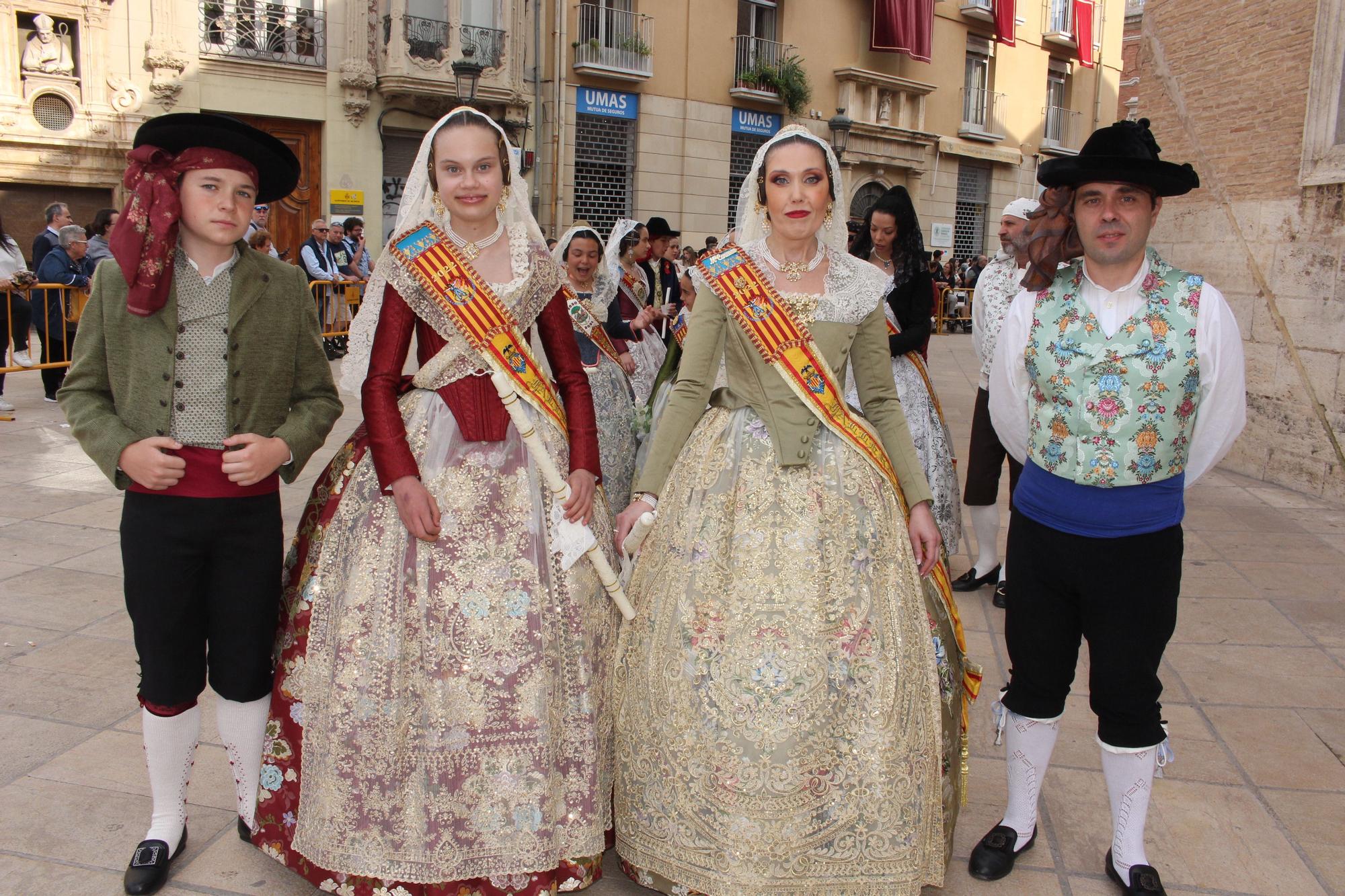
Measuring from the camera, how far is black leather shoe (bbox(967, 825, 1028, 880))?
2785mm

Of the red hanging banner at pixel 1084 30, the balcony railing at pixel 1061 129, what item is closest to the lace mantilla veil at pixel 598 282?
the balcony railing at pixel 1061 129

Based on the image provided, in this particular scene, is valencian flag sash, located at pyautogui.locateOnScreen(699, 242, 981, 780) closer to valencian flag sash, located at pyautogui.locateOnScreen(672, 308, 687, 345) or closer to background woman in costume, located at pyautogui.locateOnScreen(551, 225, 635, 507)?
valencian flag sash, located at pyautogui.locateOnScreen(672, 308, 687, 345)

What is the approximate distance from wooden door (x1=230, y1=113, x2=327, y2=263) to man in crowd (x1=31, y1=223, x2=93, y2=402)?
291 inches

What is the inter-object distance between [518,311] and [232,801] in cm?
170

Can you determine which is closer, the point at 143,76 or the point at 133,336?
the point at 133,336

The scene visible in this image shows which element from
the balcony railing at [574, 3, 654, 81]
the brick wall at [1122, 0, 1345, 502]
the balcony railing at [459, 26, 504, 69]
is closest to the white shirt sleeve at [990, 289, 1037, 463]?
the brick wall at [1122, 0, 1345, 502]

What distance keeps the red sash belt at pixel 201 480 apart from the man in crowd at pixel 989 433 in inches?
137

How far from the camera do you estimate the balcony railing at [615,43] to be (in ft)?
63.9

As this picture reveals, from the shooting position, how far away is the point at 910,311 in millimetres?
5105

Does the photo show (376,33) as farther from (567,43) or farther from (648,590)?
(648,590)

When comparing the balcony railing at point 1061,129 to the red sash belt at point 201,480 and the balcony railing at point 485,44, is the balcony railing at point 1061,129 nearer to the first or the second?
the balcony railing at point 485,44

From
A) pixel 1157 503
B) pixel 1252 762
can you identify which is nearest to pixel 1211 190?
pixel 1252 762

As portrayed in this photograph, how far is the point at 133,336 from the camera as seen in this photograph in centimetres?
250

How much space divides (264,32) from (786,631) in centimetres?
1775
